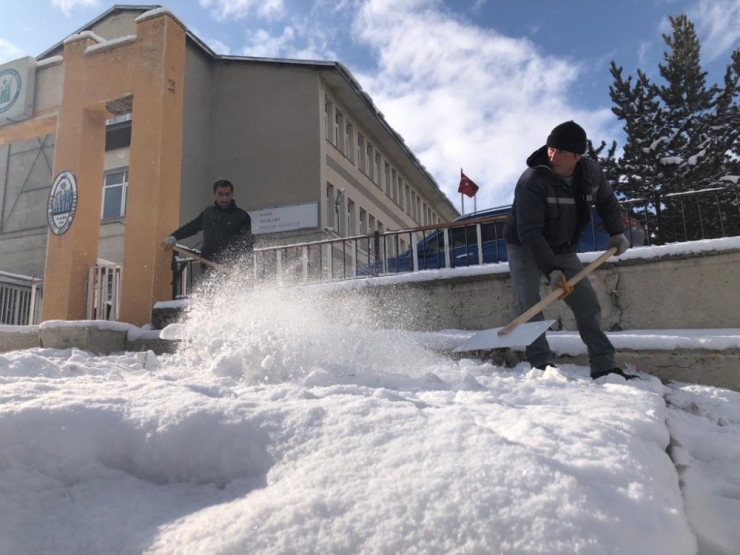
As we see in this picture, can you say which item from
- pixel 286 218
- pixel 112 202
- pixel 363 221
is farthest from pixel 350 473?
pixel 363 221

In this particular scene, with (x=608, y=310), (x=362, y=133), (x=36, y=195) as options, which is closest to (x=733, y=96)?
(x=362, y=133)

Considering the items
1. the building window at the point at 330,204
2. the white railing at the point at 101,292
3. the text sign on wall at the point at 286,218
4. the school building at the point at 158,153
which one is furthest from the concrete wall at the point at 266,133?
the white railing at the point at 101,292

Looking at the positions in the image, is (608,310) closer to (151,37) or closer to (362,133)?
(151,37)

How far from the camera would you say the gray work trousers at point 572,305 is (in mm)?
3893

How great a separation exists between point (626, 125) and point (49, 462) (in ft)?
68.5

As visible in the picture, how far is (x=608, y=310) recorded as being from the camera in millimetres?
5281

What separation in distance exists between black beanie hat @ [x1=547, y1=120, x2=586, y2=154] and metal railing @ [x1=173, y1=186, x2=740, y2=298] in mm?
2836

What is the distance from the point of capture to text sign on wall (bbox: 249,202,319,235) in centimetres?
1703

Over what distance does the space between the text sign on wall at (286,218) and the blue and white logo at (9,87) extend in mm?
9029

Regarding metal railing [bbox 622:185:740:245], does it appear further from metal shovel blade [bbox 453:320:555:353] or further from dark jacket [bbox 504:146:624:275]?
metal shovel blade [bbox 453:320:555:353]

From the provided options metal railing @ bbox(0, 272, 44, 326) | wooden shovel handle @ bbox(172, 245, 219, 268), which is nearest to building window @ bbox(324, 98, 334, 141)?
metal railing @ bbox(0, 272, 44, 326)

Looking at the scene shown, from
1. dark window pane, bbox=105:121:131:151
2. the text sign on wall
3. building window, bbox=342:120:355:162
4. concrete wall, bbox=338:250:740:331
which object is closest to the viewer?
concrete wall, bbox=338:250:740:331

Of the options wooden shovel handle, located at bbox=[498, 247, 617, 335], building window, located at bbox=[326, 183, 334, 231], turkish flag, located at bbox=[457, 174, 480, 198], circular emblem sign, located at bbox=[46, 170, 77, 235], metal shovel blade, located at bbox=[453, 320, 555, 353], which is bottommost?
metal shovel blade, located at bbox=[453, 320, 555, 353]

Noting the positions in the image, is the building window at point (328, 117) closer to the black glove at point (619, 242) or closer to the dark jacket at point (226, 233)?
the dark jacket at point (226, 233)
